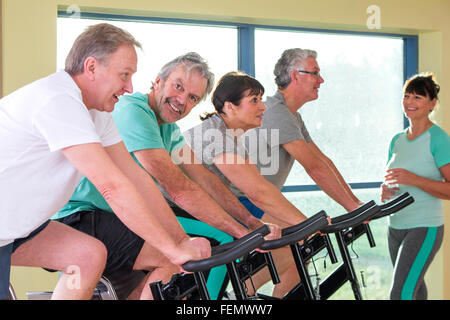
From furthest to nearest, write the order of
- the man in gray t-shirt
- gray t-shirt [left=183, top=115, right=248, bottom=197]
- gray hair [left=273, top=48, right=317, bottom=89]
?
gray hair [left=273, top=48, right=317, bottom=89] → the man in gray t-shirt → gray t-shirt [left=183, top=115, right=248, bottom=197]

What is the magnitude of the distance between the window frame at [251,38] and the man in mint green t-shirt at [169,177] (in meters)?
1.42

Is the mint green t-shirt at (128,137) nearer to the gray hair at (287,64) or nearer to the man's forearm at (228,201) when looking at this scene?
the man's forearm at (228,201)

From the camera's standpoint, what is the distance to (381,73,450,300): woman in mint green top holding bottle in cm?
333

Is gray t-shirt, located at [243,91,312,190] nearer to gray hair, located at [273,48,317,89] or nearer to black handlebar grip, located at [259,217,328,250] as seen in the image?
gray hair, located at [273,48,317,89]

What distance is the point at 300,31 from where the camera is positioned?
13.4ft

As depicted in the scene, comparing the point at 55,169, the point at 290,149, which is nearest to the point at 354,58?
the point at 290,149

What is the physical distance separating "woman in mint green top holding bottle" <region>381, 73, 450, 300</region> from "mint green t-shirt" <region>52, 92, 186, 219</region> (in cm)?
179

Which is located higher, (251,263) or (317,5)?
(317,5)

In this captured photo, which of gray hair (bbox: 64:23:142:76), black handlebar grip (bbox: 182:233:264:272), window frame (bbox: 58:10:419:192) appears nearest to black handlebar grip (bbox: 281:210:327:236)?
black handlebar grip (bbox: 182:233:264:272)

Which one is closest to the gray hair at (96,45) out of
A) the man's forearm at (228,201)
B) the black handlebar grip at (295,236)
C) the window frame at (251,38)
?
the black handlebar grip at (295,236)

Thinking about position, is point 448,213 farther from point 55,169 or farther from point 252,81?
point 55,169

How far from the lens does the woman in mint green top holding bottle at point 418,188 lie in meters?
3.33
